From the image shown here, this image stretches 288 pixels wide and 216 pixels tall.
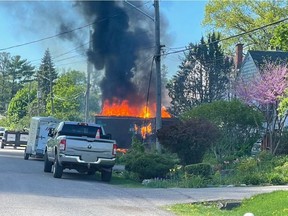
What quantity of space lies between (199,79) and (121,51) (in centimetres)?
603

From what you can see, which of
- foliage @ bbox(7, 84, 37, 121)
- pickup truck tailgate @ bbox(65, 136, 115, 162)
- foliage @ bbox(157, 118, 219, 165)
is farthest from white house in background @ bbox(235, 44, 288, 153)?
foliage @ bbox(7, 84, 37, 121)

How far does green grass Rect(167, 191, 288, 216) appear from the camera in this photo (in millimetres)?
13984

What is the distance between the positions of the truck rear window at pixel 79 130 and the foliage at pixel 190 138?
2.60m

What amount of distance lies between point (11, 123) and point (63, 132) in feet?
230

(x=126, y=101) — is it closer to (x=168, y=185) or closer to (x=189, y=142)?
(x=189, y=142)

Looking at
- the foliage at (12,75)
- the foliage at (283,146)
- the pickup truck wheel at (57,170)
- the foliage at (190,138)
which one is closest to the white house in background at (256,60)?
the foliage at (283,146)

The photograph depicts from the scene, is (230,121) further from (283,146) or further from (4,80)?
(4,80)

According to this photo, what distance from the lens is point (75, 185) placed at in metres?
20.6

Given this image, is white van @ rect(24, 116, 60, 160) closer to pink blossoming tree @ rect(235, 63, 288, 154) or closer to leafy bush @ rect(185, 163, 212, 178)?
pink blossoming tree @ rect(235, 63, 288, 154)

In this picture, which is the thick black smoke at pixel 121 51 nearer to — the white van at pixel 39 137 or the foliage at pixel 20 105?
the white van at pixel 39 137

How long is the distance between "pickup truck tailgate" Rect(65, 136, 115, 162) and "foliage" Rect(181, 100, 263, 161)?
630 centimetres

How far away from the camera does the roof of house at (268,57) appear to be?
38.7 metres

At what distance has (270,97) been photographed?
31.3 metres

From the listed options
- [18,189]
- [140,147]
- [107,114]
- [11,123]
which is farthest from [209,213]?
[11,123]
